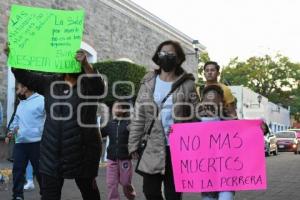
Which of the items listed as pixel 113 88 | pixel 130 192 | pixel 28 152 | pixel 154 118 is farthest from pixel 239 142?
pixel 113 88

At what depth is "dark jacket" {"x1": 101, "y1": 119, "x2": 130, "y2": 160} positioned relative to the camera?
7.79m

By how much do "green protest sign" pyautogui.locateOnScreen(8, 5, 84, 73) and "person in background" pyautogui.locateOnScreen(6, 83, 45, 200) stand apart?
2.97m

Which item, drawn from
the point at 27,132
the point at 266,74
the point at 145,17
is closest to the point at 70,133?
the point at 27,132

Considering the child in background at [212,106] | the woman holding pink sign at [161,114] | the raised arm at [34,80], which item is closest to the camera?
the woman holding pink sign at [161,114]

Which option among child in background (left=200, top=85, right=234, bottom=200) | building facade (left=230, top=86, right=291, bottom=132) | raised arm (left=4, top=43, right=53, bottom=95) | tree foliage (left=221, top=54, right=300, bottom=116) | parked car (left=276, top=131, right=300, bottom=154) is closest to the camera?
raised arm (left=4, top=43, right=53, bottom=95)

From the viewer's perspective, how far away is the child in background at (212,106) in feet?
18.4

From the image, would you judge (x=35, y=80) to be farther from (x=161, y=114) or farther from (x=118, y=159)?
(x=118, y=159)

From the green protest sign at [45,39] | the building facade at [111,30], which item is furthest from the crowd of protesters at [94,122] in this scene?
the building facade at [111,30]

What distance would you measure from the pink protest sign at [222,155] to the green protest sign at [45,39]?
4.01ft

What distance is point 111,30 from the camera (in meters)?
25.5

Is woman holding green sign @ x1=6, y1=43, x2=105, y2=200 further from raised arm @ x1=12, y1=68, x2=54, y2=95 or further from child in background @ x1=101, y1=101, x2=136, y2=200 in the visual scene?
child in background @ x1=101, y1=101, x2=136, y2=200

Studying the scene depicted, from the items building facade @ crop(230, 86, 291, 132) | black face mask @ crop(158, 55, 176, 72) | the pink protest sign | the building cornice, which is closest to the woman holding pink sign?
black face mask @ crop(158, 55, 176, 72)

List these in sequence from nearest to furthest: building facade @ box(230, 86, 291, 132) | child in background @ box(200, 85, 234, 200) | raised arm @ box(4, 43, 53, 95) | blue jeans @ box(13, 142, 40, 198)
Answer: raised arm @ box(4, 43, 53, 95) → child in background @ box(200, 85, 234, 200) → blue jeans @ box(13, 142, 40, 198) → building facade @ box(230, 86, 291, 132)

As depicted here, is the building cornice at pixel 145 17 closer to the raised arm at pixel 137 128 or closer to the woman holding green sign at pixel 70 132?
the woman holding green sign at pixel 70 132
